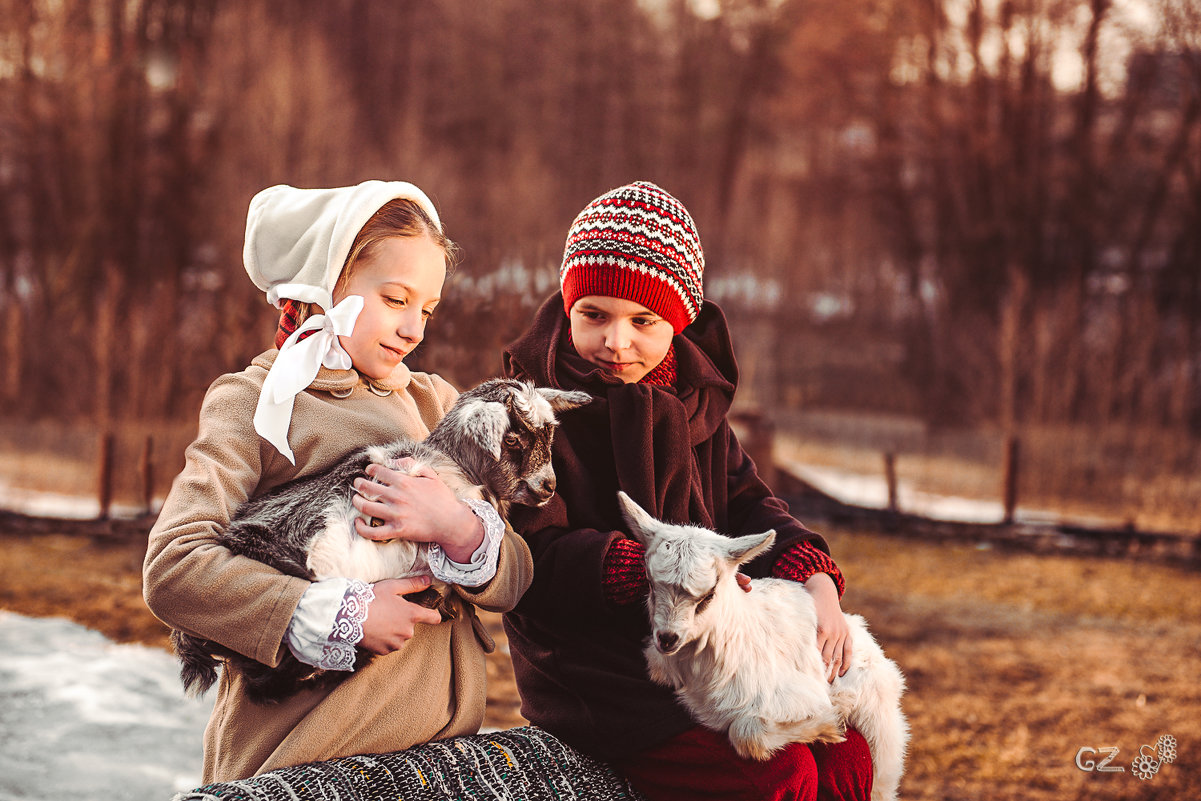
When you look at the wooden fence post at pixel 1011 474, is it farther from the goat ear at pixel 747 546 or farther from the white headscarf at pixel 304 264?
the white headscarf at pixel 304 264

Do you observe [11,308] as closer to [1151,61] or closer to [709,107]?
[709,107]

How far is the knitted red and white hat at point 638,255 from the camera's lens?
2752mm

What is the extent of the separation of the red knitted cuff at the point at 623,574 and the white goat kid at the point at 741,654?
0.06 meters

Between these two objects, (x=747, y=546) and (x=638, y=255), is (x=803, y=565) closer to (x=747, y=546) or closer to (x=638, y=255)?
(x=747, y=546)

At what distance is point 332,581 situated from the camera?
2055 mm

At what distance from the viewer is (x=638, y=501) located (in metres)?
2.65

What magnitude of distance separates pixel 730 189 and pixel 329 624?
2295 centimetres

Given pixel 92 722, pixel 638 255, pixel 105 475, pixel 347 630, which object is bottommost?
pixel 92 722

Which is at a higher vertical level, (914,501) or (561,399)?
(561,399)

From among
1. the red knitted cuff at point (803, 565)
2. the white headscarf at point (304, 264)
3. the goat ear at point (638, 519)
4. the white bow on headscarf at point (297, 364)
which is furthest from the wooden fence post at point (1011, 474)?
the white bow on headscarf at point (297, 364)

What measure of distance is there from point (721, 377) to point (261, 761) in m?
1.71

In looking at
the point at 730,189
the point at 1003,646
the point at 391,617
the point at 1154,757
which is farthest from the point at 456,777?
the point at 730,189

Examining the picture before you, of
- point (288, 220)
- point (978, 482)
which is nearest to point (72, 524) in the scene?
point (288, 220)

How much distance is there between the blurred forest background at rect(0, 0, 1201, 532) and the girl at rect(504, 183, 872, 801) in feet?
19.9
